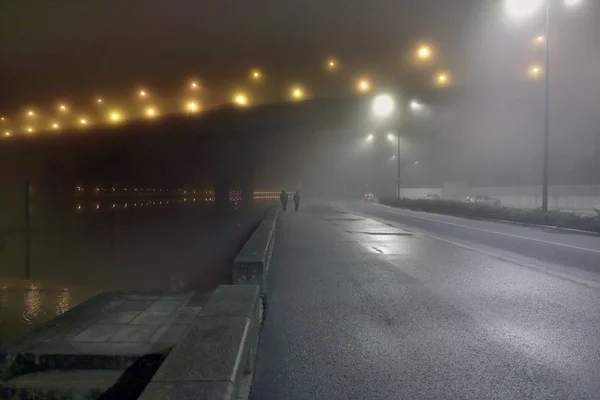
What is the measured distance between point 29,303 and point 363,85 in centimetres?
3317

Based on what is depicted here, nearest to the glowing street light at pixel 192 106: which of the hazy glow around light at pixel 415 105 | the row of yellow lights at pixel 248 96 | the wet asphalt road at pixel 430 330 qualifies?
the row of yellow lights at pixel 248 96

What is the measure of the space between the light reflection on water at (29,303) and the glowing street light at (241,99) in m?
29.7

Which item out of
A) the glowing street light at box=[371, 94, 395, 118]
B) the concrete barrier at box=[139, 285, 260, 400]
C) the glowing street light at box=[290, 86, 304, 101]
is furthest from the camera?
the glowing street light at box=[290, 86, 304, 101]

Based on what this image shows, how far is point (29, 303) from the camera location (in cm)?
1036

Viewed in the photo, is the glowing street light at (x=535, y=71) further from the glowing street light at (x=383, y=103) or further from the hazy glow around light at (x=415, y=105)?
the glowing street light at (x=383, y=103)

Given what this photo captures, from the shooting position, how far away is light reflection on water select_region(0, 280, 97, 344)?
8503 millimetres

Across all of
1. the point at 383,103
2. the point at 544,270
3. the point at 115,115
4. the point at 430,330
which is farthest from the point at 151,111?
the point at 430,330

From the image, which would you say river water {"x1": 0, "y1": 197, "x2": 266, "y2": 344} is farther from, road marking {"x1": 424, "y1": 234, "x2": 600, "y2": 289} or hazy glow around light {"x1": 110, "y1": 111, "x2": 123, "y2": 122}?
hazy glow around light {"x1": 110, "y1": 111, "x2": 123, "y2": 122}

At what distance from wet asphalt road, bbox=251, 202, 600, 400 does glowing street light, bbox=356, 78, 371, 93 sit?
28.4 meters

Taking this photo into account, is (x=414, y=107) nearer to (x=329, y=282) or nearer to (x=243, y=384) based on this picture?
(x=329, y=282)

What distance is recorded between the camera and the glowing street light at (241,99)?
1622 inches

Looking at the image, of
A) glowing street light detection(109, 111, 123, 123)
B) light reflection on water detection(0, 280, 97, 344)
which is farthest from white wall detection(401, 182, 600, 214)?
light reflection on water detection(0, 280, 97, 344)

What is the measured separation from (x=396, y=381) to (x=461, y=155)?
82.9 m

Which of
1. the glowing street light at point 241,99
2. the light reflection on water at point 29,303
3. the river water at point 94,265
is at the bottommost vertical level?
the river water at point 94,265
